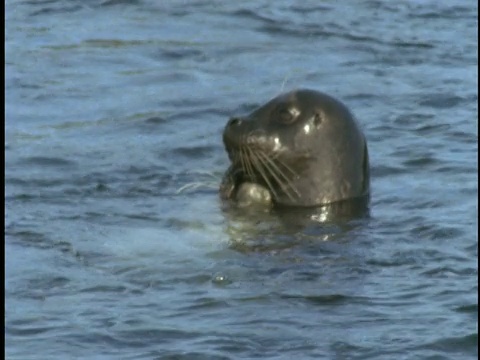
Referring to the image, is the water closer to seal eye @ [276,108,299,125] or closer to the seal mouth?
the seal mouth

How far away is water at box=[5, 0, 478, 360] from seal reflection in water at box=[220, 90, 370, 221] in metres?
0.24

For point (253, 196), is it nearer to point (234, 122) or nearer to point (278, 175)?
point (278, 175)

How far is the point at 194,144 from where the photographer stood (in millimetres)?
13109

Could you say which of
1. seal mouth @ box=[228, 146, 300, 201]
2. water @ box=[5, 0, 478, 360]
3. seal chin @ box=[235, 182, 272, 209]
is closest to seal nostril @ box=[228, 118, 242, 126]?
seal mouth @ box=[228, 146, 300, 201]

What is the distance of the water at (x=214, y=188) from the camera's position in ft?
29.3

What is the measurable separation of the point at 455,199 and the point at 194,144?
2.20 m

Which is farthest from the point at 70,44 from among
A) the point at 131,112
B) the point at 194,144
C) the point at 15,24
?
the point at 194,144

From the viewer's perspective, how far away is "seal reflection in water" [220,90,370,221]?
1129cm

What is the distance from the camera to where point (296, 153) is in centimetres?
1136

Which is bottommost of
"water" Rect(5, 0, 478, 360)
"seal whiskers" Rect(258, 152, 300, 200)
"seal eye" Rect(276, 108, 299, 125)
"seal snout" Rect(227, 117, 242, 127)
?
"water" Rect(5, 0, 478, 360)

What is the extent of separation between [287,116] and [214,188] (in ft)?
2.91

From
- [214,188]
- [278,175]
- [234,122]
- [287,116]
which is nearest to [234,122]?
[234,122]

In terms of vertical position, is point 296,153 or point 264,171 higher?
point 296,153

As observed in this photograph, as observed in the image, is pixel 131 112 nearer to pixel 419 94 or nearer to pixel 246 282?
pixel 419 94
